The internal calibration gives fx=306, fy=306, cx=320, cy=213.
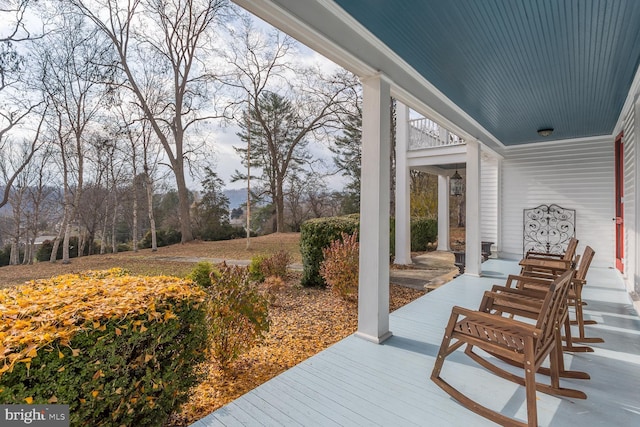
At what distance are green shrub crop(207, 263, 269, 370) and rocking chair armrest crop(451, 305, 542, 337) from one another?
1.75 metres

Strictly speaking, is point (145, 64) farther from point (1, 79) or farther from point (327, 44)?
point (327, 44)

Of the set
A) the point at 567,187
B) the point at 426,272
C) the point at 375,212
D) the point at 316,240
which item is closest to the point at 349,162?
the point at 426,272

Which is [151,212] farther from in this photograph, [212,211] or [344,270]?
[344,270]

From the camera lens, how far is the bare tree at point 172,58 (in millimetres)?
5914

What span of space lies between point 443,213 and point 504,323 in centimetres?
827

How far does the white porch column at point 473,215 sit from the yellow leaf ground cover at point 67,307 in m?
4.92

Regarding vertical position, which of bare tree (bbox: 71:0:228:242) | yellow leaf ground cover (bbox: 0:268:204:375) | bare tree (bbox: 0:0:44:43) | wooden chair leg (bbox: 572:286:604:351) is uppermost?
bare tree (bbox: 71:0:228:242)

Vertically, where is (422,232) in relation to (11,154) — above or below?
below

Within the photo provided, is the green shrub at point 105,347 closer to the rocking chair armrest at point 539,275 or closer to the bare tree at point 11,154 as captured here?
the bare tree at point 11,154

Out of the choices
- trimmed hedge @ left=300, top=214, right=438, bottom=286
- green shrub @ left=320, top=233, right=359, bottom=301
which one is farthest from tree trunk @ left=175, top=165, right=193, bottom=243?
green shrub @ left=320, top=233, right=359, bottom=301

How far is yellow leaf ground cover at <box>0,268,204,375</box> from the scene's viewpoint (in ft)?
4.20

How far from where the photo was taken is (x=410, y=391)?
6.91 feet

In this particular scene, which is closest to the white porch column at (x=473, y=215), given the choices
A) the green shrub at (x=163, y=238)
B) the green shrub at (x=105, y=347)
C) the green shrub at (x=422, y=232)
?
the green shrub at (x=422, y=232)

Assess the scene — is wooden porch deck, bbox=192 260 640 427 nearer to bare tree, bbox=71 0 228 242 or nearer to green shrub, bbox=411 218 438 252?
bare tree, bbox=71 0 228 242
